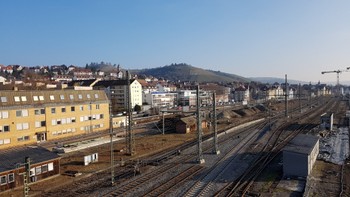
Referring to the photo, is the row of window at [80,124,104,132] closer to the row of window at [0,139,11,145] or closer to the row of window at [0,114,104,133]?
the row of window at [0,114,104,133]

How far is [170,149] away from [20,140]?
18653mm

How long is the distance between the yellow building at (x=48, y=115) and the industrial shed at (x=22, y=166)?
14046mm

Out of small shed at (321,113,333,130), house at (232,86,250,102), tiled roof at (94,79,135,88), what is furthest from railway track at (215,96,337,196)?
house at (232,86,250,102)

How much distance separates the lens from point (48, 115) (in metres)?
43.0

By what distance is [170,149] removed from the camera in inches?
1474

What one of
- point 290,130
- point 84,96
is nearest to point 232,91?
point 290,130

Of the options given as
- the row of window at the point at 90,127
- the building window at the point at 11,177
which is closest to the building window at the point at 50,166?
the building window at the point at 11,177

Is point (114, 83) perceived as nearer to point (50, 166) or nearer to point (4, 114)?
point (4, 114)

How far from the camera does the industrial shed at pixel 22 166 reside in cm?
2200

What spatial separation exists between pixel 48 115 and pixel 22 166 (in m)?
20.9

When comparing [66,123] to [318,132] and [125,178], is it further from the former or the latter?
[318,132]

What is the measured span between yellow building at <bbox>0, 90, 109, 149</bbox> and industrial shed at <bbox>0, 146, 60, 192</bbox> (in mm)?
14046

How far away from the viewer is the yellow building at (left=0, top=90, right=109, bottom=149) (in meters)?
38.1

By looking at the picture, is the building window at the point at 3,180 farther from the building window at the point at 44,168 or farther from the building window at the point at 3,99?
the building window at the point at 3,99
